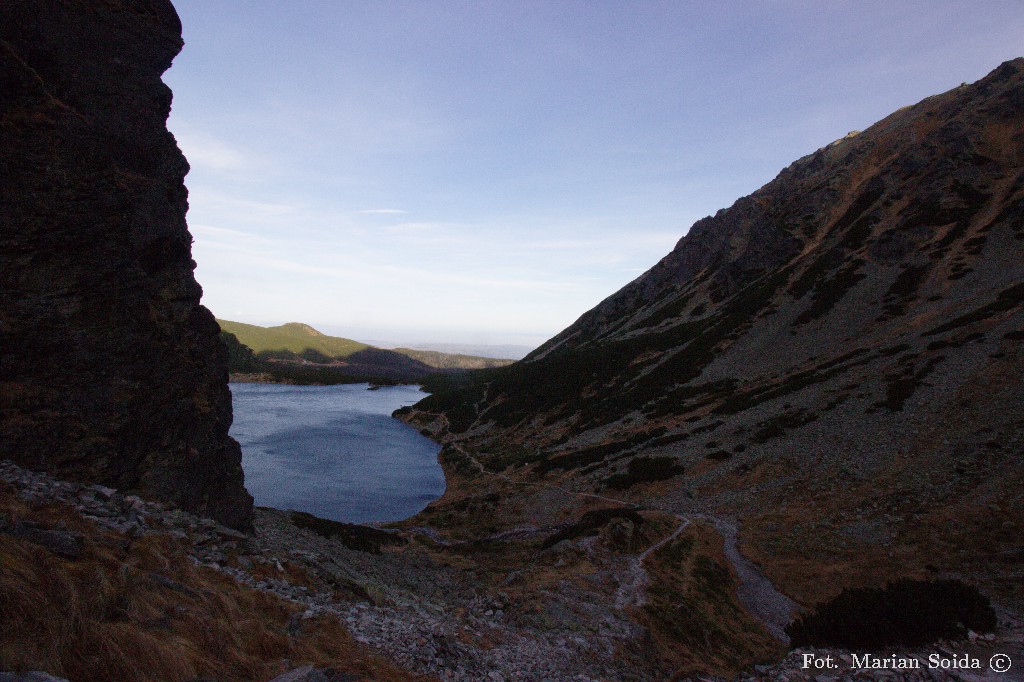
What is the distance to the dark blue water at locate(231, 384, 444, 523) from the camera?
5462cm

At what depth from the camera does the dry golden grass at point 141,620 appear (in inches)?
225

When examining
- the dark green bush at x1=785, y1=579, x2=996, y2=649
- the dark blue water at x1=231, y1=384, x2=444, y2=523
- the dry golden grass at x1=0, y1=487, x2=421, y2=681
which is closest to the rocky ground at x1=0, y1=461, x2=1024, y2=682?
the dark green bush at x1=785, y1=579, x2=996, y2=649

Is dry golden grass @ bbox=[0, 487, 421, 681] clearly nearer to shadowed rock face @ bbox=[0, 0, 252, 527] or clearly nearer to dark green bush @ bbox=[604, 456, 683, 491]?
shadowed rock face @ bbox=[0, 0, 252, 527]

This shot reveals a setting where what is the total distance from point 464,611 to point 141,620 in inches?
549

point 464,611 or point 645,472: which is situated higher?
point 464,611

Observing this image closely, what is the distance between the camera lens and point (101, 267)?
17484mm

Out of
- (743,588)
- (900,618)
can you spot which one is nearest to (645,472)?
(743,588)

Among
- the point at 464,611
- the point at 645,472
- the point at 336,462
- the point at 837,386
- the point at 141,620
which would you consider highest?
the point at 837,386

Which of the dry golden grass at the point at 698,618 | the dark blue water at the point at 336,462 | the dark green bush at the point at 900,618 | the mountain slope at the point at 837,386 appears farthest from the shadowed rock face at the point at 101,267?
the dark blue water at the point at 336,462

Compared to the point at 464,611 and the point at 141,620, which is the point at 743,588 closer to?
the point at 464,611

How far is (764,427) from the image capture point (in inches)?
1642

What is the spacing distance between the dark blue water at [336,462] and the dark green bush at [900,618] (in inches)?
1710

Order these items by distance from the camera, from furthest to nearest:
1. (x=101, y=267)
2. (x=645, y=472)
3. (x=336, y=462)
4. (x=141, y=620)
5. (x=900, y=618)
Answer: (x=336, y=462) < (x=645, y=472) < (x=101, y=267) < (x=900, y=618) < (x=141, y=620)

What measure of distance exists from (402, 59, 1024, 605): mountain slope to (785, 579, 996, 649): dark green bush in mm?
4693
